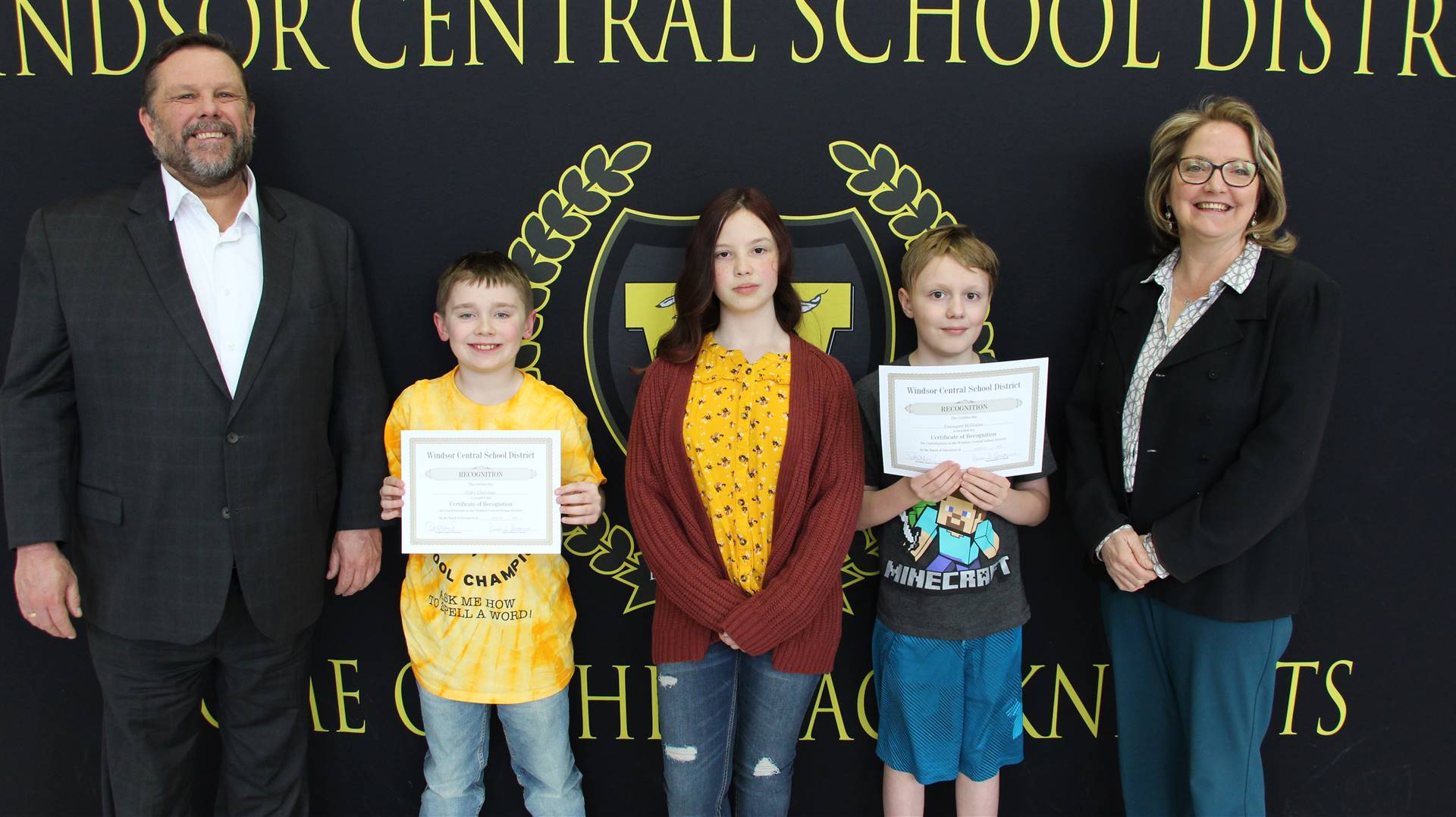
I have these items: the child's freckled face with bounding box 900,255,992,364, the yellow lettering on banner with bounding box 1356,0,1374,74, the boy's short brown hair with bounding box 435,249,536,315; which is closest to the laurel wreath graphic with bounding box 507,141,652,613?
the boy's short brown hair with bounding box 435,249,536,315

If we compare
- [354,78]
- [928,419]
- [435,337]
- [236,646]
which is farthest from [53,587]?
[928,419]

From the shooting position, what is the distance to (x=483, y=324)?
2236mm

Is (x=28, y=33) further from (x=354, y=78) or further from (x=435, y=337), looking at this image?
(x=435, y=337)

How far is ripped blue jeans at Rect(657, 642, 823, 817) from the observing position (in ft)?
7.45

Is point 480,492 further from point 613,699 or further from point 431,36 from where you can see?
point 431,36

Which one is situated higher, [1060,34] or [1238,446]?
[1060,34]

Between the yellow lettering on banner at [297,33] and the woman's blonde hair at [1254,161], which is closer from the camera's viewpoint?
the woman's blonde hair at [1254,161]

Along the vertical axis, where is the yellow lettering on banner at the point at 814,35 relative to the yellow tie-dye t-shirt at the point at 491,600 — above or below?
above

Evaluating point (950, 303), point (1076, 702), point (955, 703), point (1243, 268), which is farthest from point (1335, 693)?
point (950, 303)

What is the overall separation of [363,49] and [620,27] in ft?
2.39

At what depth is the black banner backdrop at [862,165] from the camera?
8.41 feet

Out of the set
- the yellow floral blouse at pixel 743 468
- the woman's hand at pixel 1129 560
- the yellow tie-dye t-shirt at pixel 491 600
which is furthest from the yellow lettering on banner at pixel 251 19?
the woman's hand at pixel 1129 560

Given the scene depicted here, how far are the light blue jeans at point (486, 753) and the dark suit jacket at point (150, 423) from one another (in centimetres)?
48

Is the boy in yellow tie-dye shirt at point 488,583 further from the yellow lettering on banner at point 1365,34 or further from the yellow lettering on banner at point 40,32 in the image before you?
the yellow lettering on banner at point 1365,34
